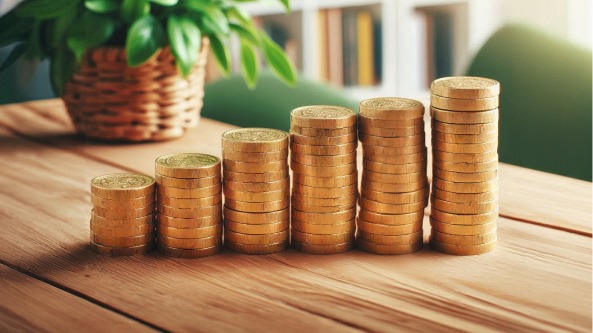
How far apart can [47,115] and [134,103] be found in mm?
429

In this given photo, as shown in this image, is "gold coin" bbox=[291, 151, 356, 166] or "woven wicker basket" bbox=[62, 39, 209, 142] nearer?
"gold coin" bbox=[291, 151, 356, 166]

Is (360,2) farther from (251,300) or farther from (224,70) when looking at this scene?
(251,300)

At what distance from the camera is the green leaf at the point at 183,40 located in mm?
1464

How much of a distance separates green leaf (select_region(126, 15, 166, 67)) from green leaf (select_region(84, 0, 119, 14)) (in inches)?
2.4

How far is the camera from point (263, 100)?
2.23 m

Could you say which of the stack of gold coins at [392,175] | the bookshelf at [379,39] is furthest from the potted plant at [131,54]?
the bookshelf at [379,39]

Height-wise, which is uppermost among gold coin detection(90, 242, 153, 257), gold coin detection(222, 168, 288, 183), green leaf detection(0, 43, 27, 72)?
green leaf detection(0, 43, 27, 72)

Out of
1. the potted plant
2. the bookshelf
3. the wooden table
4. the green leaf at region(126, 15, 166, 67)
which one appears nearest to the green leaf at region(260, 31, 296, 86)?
the potted plant

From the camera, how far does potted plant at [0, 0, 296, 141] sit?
1.47 meters

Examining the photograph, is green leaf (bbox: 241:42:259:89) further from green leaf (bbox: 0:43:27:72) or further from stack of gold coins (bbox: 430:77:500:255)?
stack of gold coins (bbox: 430:77:500:255)

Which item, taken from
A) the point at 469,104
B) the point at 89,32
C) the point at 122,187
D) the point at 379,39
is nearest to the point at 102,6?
the point at 89,32

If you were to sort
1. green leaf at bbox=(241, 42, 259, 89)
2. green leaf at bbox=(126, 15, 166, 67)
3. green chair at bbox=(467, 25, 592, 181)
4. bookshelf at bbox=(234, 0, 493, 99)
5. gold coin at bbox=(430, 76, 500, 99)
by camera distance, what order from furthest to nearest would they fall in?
1. bookshelf at bbox=(234, 0, 493, 99)
2. green chair at bbox=(467, 25, 592, 181)
3. green leaf at bbox=(241, 42, 259, 89)
4. green leaf at bbox=(126, 15, 166, 67)
5. gold coin at bbox=(430, 76, 500, 99)

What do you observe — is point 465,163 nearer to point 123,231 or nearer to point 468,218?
point 468,218

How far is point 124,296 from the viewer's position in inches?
36.3
